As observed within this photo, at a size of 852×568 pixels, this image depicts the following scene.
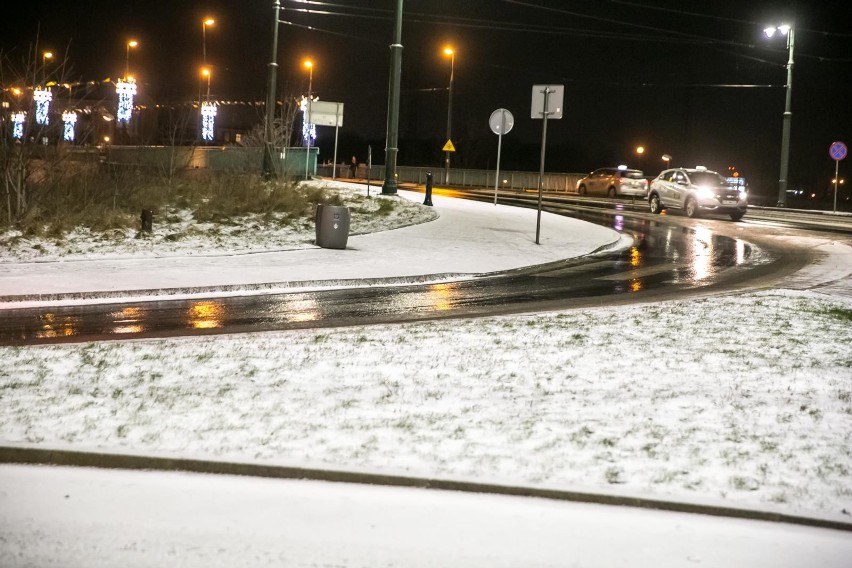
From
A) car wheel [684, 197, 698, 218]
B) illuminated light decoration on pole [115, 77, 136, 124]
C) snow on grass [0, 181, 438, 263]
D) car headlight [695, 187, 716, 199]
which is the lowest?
snow on grass [0, 181, 438, 263]

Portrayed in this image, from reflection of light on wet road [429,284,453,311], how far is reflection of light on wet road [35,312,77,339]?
4299 millimetres

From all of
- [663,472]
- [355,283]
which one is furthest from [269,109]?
[663,472]

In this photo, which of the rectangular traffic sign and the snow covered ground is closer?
the snow covered ground

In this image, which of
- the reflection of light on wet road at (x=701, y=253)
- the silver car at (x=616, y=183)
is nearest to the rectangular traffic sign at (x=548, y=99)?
the reflection of light on wet road at (x=701, y=253)

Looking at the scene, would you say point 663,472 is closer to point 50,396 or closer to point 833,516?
point 833,516

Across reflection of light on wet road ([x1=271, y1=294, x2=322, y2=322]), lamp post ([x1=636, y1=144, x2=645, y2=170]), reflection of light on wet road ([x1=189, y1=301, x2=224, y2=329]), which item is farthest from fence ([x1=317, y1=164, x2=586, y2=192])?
reflection of light on wet road ([x1=189, y1=301, x2=224, y2=329])

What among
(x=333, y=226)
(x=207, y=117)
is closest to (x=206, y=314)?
(x=333, y=226)

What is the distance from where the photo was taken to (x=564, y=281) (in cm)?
1479

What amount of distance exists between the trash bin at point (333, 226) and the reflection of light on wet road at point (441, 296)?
4.39 m

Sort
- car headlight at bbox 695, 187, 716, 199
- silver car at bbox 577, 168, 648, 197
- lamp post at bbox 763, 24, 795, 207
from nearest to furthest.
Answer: car headlight at bbox 695, 187, 716, 199 → lamp post at bbox 763, 24, 795, 207 → silver car at bbox 577, 168, 648, 197

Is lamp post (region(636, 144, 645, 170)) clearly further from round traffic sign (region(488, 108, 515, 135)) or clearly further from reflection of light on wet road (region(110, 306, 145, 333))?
reflection of light on wet road (region(110, 306, 145, 333))

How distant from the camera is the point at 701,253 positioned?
63.8ft

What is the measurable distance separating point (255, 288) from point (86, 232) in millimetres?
6629

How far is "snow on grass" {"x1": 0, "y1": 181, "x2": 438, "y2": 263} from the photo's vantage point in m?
17.0
